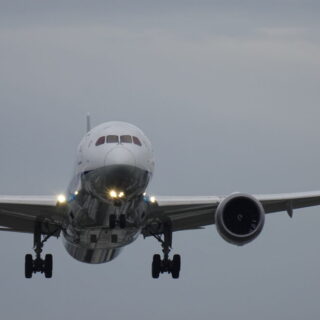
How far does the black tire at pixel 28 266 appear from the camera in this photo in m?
59.2

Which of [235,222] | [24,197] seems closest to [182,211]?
[235,222]

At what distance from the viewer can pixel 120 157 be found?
4841cm

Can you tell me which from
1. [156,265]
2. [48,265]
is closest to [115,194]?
[156,265]

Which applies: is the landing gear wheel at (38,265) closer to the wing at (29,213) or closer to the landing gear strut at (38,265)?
the landing gear strut at (38,265)

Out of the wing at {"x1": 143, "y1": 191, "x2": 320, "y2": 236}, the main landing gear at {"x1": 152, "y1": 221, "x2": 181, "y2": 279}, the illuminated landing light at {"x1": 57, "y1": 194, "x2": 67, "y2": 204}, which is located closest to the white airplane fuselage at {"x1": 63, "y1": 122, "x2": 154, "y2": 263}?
the illuminated landing light at {"x1": 57, "y1": 194, "x2": 67, "y2": 204}

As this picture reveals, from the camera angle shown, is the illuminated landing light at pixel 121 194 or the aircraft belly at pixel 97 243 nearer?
the illuminated landing light at pixel 121 194

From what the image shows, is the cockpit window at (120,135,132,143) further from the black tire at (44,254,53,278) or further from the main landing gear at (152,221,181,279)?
the black tire at (44,254,53,278)

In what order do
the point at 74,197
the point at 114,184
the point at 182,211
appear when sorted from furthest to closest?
1. the point at 182,211
2. the point at 74,197
3. the point at 114,184

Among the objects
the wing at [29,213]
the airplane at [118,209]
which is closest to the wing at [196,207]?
the airplane at [118,209]

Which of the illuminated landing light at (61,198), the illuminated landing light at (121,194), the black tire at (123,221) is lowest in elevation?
the black tire at (123,221)

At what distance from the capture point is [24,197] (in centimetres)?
5434

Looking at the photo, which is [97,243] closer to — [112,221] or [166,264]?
[112,221]

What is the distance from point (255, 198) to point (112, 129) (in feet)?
23.7

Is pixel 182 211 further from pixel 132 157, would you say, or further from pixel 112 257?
pixel 132 157
